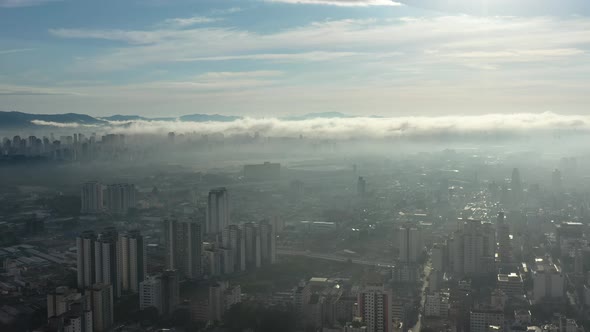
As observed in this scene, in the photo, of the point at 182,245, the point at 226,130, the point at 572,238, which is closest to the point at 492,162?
the point at 226,130

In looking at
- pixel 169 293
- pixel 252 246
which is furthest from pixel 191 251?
pixel 169 293

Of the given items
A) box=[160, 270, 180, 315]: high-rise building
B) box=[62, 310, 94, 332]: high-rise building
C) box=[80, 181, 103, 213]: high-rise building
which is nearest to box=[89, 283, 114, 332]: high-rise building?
box=[62, 310, 94, 332]: high-rise building

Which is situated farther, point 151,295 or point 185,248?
point 185,248

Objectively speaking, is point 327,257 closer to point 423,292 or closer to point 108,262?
point 423,292

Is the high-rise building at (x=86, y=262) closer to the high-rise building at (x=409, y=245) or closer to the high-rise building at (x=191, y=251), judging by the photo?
the high-rise building at (x=191, y=251)

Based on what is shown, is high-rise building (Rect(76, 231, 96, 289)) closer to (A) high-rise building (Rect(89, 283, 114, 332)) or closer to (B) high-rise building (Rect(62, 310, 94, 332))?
(A) high-rise building (Rect(89, 283, 114, 332))

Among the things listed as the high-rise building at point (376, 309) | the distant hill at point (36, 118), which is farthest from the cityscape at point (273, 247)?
the distant hill at point (36, 118)
